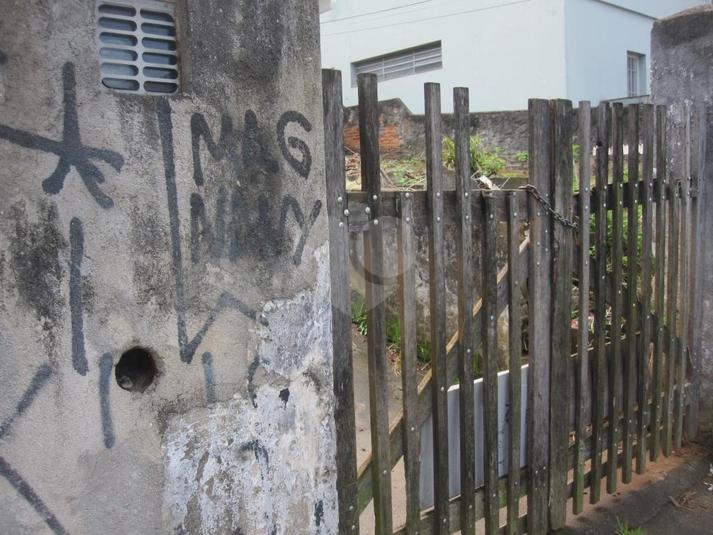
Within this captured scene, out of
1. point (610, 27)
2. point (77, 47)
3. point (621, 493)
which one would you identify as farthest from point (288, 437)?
point (610, 27)

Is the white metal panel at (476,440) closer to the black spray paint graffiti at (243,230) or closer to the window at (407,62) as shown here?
the black spray paint graffiti at (243,230)

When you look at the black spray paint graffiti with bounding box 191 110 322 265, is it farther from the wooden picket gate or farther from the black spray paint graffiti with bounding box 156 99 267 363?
the wooden picket gate

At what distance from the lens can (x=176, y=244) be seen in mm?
1925

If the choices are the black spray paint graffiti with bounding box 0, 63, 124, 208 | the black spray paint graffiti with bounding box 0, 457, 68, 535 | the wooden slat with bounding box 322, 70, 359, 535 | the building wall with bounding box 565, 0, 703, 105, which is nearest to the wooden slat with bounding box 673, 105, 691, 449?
the wooden slat with bounding box 322, 70, 359, 535

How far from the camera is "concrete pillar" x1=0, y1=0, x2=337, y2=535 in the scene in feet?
5.51

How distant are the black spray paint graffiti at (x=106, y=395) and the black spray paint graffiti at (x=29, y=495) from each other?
208 millimetres

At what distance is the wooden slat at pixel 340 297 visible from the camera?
2.37 m

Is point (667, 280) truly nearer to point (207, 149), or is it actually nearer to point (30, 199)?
point (207, 149)

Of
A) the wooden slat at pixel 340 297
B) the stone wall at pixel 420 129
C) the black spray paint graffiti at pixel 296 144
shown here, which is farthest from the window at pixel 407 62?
the black spray paint graffiti at pixel 296 144

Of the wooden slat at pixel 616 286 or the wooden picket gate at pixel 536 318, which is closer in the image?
the wooden picket gate at pixel 536 318

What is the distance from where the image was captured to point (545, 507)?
336 cm

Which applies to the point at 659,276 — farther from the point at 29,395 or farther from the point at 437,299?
the point at 29,395

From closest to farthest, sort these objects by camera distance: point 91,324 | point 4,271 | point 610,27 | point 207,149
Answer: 1. point 4,271
2. point 91,324
3. point 207,149
4. point 610,27

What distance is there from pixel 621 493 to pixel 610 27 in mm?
11573
